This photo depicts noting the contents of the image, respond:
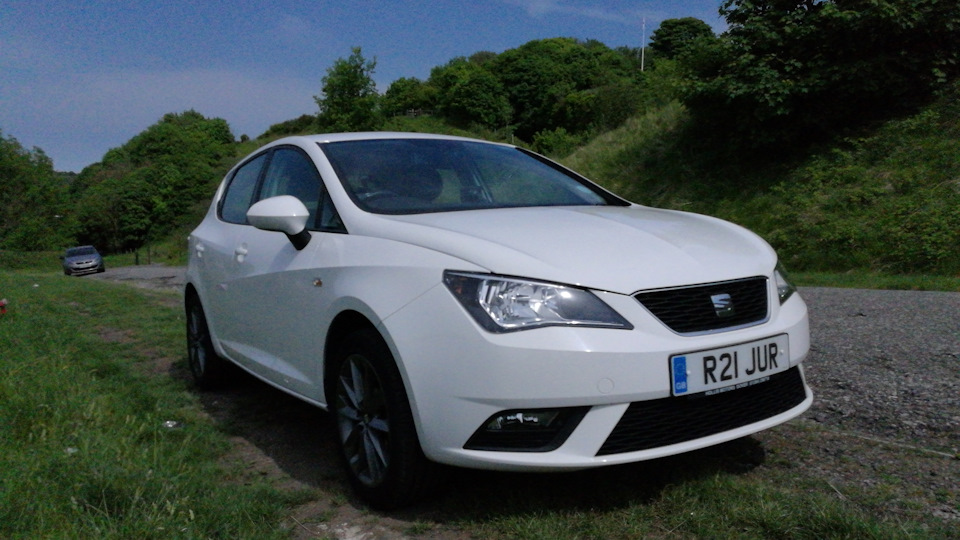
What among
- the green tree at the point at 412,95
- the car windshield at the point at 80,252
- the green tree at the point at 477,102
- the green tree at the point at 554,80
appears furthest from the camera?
the green tree at the point at 412,95

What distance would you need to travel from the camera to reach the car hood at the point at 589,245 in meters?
2.60

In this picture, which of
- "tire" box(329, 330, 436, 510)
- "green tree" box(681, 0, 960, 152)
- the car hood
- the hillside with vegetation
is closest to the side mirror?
the car hood

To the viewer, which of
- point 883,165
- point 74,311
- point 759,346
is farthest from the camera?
point 883,165

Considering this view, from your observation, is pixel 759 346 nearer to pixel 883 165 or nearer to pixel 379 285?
pixel 379 285

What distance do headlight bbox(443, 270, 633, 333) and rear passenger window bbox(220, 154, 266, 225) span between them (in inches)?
92.8

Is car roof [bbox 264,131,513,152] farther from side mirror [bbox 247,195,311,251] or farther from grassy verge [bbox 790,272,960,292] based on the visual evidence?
grassy verge [bbox 790,272,960,292]

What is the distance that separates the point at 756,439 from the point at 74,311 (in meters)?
9.19

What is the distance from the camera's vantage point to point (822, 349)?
5246 millimetres

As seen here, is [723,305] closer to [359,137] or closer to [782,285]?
[782,285]

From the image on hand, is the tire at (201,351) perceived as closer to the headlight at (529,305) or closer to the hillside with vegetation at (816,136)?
the headlight at (529,305)

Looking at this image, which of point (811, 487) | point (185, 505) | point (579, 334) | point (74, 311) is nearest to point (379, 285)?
point (579, 334)

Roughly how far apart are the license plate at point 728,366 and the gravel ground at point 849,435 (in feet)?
1.75

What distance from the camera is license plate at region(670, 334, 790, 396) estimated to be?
2.55 meters

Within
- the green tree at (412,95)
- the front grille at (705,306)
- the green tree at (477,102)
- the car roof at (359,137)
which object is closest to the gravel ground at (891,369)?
the front grille at (705,306)
